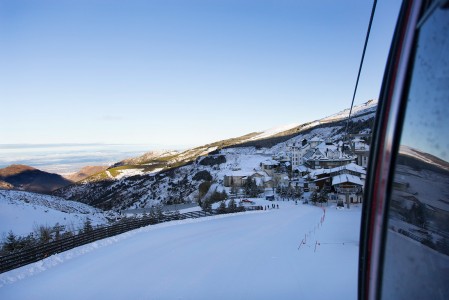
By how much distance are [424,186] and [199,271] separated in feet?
32.3

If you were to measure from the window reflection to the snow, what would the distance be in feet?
22.0

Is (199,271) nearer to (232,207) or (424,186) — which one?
(424,186)

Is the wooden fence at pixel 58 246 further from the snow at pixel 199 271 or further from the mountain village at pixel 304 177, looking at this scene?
the mountain village at pixel 304 177

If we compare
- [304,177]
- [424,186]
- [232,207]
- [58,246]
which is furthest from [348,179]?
[304,177]

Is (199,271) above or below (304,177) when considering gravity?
above

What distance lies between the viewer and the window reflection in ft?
4.66

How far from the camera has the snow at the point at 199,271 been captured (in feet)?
28.3

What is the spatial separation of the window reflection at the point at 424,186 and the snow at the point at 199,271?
6.69 m

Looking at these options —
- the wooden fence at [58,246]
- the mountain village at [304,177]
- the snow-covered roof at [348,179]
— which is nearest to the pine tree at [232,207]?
the snow-covered roof at [348,179]

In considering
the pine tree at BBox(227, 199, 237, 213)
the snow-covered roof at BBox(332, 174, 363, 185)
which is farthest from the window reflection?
the pine tree at BBox(227, 199, 237, 213)

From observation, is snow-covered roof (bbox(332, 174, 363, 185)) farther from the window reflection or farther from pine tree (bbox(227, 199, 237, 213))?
the window reflection

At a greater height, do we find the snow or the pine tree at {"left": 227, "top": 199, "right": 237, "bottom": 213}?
the snow

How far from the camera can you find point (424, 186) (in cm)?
156

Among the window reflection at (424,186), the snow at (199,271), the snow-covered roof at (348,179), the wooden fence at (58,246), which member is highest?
the window reflection at (424,186)
